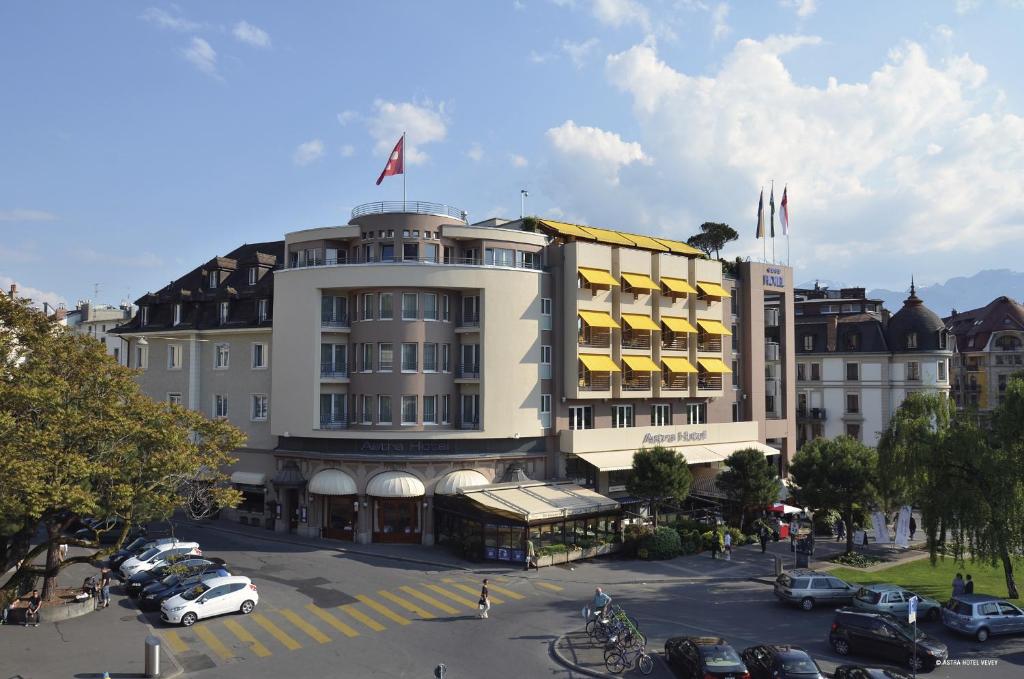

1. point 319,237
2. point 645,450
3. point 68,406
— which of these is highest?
point 319,237

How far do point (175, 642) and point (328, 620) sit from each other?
241 inches

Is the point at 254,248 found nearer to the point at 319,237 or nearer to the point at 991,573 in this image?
the point at 319,237

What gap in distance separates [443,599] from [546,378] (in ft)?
64.4

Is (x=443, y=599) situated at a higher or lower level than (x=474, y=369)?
lower

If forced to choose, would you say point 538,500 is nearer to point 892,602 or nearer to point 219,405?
point 892,602

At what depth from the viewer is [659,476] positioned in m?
48.3

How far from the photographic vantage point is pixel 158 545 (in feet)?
136

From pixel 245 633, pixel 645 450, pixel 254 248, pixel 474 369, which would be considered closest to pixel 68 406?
pixel 245 633

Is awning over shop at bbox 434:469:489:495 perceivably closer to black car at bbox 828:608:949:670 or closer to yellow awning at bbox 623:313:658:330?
yellow awning at bbox 623:313:658:330

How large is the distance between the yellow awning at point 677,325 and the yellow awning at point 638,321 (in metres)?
1.31

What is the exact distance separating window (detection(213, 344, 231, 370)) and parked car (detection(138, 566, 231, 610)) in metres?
24.2

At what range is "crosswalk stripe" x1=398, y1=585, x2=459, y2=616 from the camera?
3456 cm

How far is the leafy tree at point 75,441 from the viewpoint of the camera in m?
24.9

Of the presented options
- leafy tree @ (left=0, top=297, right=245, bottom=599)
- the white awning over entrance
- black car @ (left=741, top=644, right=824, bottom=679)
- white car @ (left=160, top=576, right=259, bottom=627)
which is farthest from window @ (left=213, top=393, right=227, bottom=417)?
black car @ (left=741, top=644, right=824, bottom=679)
